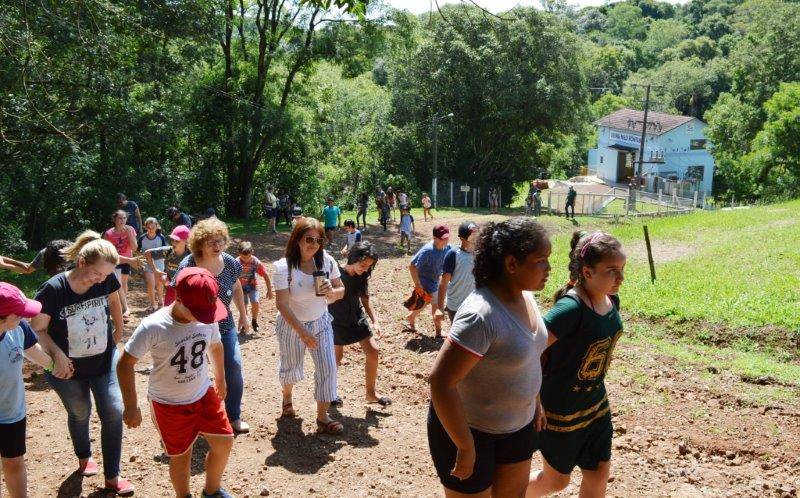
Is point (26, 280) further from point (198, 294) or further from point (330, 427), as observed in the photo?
point (198, 294)

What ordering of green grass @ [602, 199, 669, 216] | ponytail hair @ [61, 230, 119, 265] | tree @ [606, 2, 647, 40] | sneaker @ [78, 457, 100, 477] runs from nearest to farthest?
ponytail hair @ [61, 230, 119, 265] < sneaker @ [78, 457, 100, 477] < green grass @ [602, 199, 669, 216] < tree @ [606, 2, 647, 40]

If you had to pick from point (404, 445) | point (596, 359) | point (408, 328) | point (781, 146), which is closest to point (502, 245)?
point (596, 359)

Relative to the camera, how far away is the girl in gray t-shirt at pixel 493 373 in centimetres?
281

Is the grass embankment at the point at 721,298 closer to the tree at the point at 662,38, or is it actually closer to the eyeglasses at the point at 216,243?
the eyeglasses at the point at 216,243

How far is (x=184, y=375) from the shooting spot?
402cm

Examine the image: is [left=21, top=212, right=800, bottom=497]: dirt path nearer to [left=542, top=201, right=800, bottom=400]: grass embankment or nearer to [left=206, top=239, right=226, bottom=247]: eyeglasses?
[left=542, top=201, right=800, bottom=400]: grass embankment

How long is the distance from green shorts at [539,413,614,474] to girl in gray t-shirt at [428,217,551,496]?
63cm

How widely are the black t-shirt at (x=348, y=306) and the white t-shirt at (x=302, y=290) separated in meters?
0.69

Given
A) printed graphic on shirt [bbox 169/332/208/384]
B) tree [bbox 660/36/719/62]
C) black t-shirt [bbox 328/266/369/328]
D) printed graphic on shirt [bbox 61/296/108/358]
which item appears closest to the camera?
printed graphic on shirt [bbox 169/332/208/384]

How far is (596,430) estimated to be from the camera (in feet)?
12.4

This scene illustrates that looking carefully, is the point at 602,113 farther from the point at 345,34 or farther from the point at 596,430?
the point at 596,430

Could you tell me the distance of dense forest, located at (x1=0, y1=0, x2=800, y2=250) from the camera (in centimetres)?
1246

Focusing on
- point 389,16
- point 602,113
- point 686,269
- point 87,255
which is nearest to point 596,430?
point 87,255

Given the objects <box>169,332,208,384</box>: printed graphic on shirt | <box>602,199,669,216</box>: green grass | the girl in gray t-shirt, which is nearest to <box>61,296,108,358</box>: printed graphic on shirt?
<box>169,332,208,384</box>: printed graphic on shirt
